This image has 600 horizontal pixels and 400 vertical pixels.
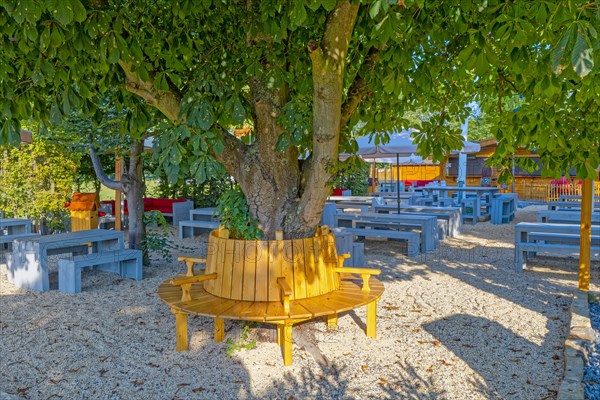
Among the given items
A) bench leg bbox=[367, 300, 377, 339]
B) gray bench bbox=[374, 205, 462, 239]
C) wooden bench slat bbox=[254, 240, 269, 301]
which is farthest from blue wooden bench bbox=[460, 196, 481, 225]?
wooden bench slat bbox=[254, 240, 269, 301]

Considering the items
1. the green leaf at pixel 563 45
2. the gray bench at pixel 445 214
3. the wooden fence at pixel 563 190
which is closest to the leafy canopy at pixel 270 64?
the green leaf at pixel 563 45

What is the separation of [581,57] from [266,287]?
2.76m

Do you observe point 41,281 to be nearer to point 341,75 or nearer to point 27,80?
point 27,80

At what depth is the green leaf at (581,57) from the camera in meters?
1.89

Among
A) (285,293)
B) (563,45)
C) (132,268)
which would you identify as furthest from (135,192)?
(563,45)

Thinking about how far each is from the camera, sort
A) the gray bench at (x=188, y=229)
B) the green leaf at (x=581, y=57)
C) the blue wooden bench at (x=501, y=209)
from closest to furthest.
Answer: the green leaf at (x=581, y=57), the gray bench at (x=188, y=229), the blue wooden bench at (x=501, y=209)

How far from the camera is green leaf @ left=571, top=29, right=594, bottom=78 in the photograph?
6.21 feet

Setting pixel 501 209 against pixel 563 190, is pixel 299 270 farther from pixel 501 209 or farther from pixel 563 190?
pixel 563 190

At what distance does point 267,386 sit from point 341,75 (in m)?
2.35

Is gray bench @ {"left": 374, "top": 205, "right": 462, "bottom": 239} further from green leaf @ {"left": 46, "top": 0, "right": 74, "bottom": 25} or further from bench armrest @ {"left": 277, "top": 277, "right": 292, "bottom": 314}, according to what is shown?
green leaf @ {"left": 46, "top": 0, "right": 74, "bottom": 25}

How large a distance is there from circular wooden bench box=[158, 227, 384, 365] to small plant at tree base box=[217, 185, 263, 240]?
13cm

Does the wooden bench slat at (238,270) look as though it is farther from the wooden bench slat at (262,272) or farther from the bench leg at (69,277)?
the bench leg at (69,277)

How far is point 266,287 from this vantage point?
3.88m

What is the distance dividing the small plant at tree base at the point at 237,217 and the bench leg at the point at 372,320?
1.19 m
